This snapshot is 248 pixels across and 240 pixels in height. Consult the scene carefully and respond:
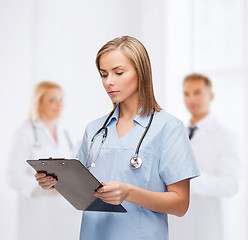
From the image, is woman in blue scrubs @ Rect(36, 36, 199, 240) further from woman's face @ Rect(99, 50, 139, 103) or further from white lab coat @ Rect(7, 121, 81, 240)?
white lab coat @ Rect(7, 121, 81, 240)

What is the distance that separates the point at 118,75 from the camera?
1.32 meters

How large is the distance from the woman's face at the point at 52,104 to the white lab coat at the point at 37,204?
0.69 ft

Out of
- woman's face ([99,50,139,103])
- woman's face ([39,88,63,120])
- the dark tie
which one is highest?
woman's face ([39,88,63,120])

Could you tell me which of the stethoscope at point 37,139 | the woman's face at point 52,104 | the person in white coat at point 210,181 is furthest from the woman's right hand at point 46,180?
the woman's face at point 52,104

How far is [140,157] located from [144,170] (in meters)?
0.04

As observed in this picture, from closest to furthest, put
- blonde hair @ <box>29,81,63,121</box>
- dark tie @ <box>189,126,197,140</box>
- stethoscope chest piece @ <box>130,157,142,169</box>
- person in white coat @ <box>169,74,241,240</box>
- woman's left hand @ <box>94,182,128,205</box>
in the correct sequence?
woman's left hand @ <box>94,182,128,205</box> < stethoscope chest piece @ <box>130,157,142,169</box> < person in white coat @ <box>169,74,241,240</box> < dark tie @ <box>189,126,197,140</box> < blonde hair @ <box>29,81,63,121</box>

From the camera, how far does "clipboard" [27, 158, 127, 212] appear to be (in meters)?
1.15

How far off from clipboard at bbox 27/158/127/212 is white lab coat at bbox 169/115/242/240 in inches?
78.2

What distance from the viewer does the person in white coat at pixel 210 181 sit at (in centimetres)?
320

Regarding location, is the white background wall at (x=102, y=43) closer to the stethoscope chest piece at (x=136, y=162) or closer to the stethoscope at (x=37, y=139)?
the stethoscope at (x=37, y=139)

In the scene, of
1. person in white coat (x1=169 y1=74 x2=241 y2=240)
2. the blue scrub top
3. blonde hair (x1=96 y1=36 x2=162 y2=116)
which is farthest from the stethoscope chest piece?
person in white coat (x1=169 y1=74 x2=241 y2=240)

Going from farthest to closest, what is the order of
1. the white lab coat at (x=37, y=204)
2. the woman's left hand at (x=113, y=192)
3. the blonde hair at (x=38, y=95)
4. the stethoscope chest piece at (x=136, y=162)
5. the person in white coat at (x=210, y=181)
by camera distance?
the blonde hair at (x=38, y=95), the white lab coat at (x=37, y=204), the person in white coat at (x=210, y=181), the stethoscope chest piece at (x=136, y=162), the woman's left hand at (x=113, y=192)

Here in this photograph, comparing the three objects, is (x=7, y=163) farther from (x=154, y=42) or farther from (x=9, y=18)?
(x=154, y=42)

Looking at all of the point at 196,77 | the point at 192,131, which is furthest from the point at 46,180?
the point at 196,77
